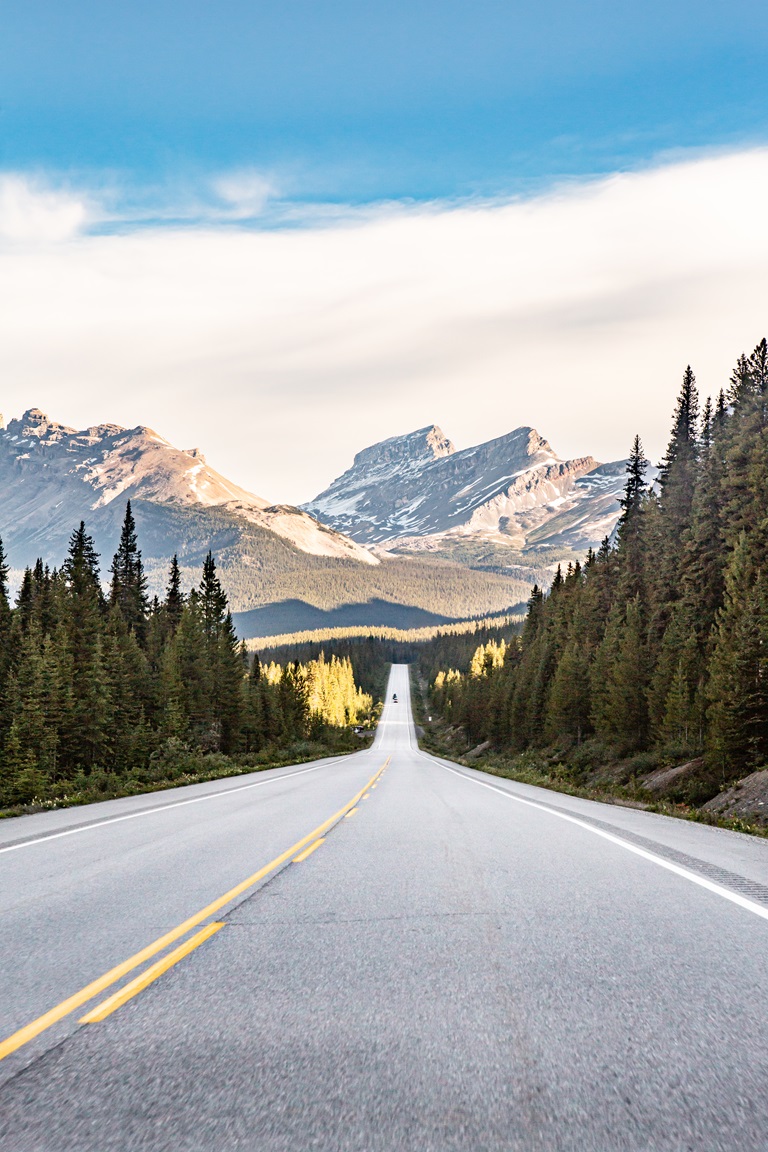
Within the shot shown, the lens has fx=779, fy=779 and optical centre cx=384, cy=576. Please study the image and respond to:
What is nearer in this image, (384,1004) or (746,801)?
(384,1004)

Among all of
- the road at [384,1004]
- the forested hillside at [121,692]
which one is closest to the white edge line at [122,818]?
the road at [384,1004]

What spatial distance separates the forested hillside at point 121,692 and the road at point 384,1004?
15489 mm

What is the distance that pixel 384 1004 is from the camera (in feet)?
15.0

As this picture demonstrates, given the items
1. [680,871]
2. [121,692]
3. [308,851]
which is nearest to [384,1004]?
[680,871]

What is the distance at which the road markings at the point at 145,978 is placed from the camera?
4.42 metres

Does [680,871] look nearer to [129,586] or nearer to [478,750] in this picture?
[129,586]

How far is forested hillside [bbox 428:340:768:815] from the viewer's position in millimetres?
27578

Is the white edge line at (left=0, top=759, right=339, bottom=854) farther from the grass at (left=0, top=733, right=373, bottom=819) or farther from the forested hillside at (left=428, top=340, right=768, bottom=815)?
the forested hillside at (left=428, top=340, right=768, bottom=815)

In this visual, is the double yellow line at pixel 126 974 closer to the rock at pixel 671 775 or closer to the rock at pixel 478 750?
the rock at pixel 671 775

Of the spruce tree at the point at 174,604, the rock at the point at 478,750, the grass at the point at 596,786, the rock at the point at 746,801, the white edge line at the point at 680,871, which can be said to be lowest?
the rock at the point at 478,750

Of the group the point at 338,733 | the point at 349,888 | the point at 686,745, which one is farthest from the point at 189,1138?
the point at 338,733

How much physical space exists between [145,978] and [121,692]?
4699 centimetres

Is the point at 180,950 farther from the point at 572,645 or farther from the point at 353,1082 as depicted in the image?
the point at 572,645

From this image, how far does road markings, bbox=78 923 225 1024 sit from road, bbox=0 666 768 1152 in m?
0.03
